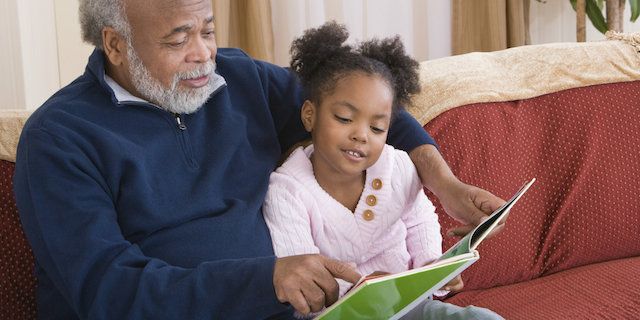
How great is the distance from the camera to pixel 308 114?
1736 millimetres

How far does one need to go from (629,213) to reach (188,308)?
1349mm

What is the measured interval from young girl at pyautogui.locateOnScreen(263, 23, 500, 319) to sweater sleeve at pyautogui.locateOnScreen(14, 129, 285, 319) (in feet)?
1.03

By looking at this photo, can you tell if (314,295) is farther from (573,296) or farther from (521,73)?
(521,73)

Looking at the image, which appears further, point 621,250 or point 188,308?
point 621,250

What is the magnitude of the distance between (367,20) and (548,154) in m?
1.39

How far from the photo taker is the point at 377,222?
66.1 inches

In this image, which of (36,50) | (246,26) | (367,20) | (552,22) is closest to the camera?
(36,50)

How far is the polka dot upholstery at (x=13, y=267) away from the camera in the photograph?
1716mm

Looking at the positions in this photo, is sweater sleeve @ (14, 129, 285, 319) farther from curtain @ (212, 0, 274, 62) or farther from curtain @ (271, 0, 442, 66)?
curtain @ (271, 0, 442, 66)

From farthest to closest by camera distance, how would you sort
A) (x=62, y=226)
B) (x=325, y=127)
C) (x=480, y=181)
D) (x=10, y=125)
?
(x=480, y=181), (x=10, y=125), (x=325, y=127), (x=62, y=226)

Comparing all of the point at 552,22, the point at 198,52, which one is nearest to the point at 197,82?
the point at 198,52

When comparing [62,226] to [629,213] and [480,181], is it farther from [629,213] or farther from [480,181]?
[629,213]

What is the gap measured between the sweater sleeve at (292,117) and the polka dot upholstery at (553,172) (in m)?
0.26

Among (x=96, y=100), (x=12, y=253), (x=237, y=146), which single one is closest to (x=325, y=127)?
(x=237, y=146)
